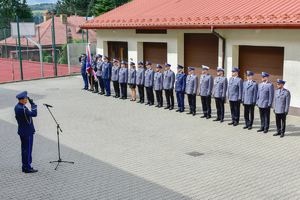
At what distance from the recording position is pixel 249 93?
1125cm

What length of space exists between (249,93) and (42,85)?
12949 millimetres

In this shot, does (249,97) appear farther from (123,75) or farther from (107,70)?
(107,70)

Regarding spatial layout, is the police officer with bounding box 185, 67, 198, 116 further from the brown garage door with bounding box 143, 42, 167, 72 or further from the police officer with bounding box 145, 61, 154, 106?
the brown garage door with bounding box 143, 42, 167, 72

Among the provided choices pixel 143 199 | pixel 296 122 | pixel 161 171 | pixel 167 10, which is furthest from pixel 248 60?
pixel 143 199

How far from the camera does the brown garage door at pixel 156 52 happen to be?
18.4 meters

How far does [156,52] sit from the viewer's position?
741 inches

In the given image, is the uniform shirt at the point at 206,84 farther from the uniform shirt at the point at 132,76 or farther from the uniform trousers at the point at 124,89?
the uniform trousers at the point at 124,89

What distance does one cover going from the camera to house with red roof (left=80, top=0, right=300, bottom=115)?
12.8m

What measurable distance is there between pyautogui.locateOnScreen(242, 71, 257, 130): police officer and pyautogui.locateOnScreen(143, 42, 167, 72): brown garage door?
7.55 metres

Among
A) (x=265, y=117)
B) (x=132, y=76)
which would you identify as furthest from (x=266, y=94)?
(x=132, y=76)

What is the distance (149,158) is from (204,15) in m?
8.69

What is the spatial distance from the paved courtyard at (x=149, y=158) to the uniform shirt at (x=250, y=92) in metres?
0.89

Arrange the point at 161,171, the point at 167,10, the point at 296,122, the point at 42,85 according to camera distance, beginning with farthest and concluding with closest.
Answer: the point at 42,85 < the point at 167,10 < the point at 296,122 < the point at 161,171

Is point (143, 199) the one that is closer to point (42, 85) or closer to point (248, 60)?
point (248, 60)
